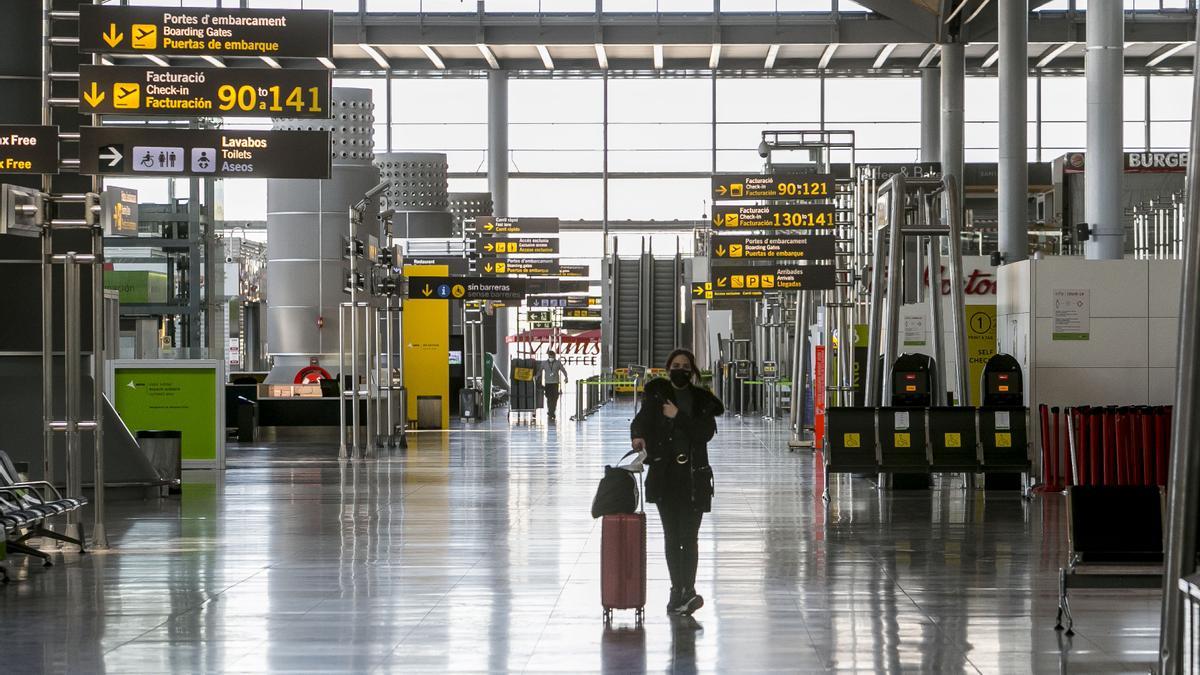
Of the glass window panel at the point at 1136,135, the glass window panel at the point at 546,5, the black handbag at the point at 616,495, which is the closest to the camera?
the black handbag at the point at 616,495

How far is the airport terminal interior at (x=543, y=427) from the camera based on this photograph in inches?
307

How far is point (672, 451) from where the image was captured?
8672 millimetres

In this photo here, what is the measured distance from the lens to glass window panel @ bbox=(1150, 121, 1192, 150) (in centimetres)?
4856

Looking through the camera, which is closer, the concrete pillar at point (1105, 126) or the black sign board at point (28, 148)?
the black sign board at point (28, 148)

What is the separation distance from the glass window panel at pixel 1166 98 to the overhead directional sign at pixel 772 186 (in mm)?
28514

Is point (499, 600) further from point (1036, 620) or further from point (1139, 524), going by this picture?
point (1139, 524)

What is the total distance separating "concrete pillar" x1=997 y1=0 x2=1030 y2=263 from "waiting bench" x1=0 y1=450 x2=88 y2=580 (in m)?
17.1

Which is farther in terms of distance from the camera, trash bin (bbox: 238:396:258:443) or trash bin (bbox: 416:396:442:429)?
trash bin (bbox: 416:396:442:429)

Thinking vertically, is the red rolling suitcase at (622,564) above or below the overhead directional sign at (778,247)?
below

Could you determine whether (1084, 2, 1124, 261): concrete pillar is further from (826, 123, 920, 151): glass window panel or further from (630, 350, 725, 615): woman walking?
(826, 123, 920, 151): glass window panel

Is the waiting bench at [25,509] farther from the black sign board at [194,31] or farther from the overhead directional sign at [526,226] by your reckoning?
the overhead directional sign at [526,226]

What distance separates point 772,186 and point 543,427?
10.1m

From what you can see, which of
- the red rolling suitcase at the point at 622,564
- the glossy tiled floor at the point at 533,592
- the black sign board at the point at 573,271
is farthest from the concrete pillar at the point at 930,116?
the red rolling suitcase at the point at 622,564

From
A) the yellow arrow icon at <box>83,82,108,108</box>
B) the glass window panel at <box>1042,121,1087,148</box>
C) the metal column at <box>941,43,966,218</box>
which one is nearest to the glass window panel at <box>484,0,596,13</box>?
the metal column at <box>941,43,966,218</box>
